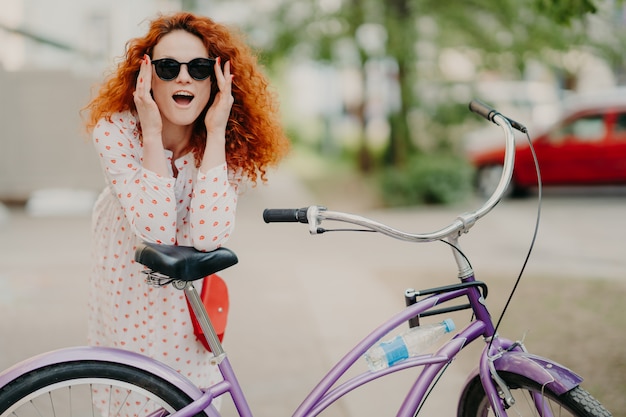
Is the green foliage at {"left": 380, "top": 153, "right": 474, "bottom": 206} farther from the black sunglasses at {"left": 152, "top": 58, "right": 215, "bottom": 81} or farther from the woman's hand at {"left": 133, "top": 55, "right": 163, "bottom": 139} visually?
the woman's hand at {"left": 133, "top": 55, "right": 163, "bottom": 139}

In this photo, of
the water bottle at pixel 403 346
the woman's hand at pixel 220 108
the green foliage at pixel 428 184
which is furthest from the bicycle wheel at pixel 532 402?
the green foliage at pixel 428 184

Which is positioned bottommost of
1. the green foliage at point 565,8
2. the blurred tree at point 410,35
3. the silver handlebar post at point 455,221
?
the silver handlebar post at point 455,221

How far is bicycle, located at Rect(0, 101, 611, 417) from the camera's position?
7.04 ft

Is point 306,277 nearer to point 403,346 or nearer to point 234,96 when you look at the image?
point 234,96

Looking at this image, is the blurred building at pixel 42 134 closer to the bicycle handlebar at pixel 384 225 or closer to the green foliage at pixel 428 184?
the green foliage at pixel 428 184

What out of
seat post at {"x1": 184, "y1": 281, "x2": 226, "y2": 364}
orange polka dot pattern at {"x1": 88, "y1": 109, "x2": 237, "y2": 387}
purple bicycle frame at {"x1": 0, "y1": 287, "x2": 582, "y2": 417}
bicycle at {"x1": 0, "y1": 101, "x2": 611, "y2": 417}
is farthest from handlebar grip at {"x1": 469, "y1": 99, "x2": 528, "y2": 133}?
seat post at {"x1": 184, "y1": 281, "x2": 226, "y2": 364}

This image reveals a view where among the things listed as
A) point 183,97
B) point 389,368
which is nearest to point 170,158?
point 183,97

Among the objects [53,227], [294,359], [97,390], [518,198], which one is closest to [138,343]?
[97,390]

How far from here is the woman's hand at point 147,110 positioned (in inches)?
92.6

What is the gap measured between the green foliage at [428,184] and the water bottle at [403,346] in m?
10.1

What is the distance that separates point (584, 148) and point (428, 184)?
99.0 inches

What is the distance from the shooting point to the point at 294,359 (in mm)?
4820

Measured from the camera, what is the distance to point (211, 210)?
7.64ft

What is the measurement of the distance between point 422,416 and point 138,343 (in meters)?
1.77
